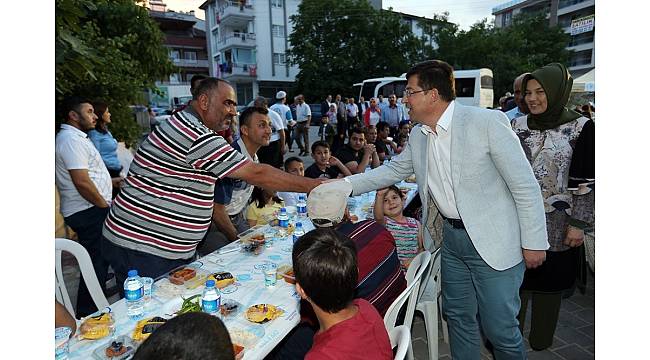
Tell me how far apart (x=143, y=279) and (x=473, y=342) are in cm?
185

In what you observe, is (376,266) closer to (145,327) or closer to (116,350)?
(145,327)

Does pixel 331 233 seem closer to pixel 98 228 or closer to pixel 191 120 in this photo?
pixel 191 120

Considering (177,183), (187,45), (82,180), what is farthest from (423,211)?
(187,45)

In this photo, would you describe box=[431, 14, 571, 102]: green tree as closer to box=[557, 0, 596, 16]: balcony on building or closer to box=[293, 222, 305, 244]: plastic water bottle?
box=[557, 0, 596, 16]: balcony on building

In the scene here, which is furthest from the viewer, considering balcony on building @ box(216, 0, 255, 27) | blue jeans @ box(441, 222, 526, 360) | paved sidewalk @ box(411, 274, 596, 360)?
balcony on building @ box(216, 0, 255, 27)

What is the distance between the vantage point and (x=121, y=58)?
7062mm

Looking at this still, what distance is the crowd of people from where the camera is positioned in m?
1.72

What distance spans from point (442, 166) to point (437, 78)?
47 centimetres

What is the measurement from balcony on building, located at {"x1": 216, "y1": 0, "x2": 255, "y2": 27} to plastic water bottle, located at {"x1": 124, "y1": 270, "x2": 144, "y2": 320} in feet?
136

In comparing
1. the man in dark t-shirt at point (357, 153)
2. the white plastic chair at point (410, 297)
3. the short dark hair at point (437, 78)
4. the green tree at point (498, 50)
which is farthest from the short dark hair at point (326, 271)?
the green tree at point (498, 50)

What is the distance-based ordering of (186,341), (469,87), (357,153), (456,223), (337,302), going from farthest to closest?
(469,87) < (357,153) < (456,223) < (337,302) < (186,341)

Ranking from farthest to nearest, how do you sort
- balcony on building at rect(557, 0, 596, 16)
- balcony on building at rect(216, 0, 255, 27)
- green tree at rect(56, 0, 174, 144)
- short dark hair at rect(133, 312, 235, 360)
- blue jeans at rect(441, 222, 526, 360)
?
balcony on building at rect(557, 0, 596, 16)
balcony on building at rect(216, 0, 255, 27)
green tree at rect(56, 0, 174, 144)
blue jeans at rect(441, 222, 526, 360)
short dark hair at rect(133, 312, 235, 360)

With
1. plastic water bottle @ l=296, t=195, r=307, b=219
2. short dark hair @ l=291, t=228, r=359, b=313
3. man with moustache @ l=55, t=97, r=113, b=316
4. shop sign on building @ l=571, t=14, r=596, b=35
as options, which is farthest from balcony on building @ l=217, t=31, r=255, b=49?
short dark hair @ l=291, t=228, r=359, b=313

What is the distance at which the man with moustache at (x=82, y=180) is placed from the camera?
3289mm
